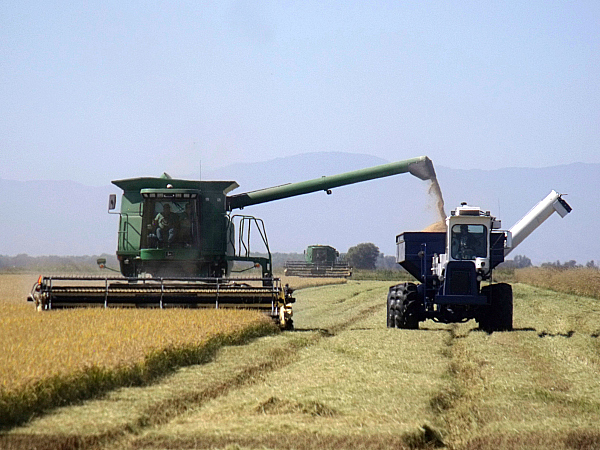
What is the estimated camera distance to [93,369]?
26.0 ft

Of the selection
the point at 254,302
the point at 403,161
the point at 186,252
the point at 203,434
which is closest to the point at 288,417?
the point at 203,434

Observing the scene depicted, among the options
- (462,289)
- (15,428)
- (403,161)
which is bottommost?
(15,428)

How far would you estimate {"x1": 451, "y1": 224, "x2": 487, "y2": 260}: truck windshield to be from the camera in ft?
49.3

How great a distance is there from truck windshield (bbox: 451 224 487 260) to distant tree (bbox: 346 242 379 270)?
77992 millimetres

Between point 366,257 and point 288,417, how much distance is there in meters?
87.5

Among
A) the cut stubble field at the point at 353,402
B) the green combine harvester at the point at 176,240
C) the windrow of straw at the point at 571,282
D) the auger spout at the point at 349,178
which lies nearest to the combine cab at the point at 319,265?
the windrow of straw at the point at 571,282

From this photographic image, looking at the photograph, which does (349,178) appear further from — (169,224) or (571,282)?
(571,282)

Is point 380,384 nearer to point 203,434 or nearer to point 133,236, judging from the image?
point 203,434

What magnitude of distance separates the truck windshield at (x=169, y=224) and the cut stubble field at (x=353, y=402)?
14.9 feet

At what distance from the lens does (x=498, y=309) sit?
14898mm

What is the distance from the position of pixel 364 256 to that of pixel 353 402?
286ft

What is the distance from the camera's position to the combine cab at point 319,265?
186 ft

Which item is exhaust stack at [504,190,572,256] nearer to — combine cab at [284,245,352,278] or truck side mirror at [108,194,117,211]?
truck side mirror at [108,194,117,211]

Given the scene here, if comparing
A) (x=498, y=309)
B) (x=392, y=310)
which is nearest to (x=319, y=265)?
(x=392, y=310)
